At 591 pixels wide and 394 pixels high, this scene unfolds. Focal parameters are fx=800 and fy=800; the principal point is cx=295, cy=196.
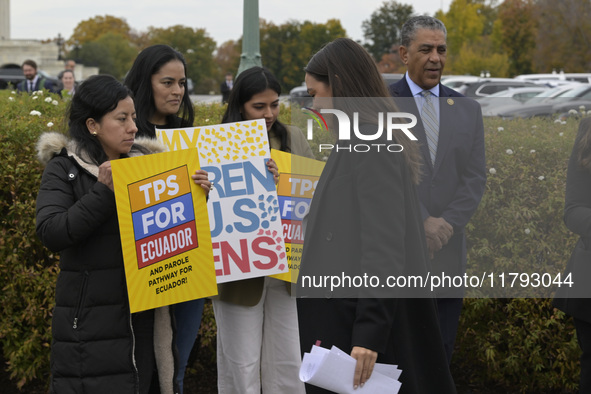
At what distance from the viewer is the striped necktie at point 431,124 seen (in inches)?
164

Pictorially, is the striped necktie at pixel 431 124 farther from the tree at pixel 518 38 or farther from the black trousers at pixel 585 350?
the tree at pixel 518 38

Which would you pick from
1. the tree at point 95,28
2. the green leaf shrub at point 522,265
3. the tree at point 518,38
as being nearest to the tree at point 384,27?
the tree at point 518,38

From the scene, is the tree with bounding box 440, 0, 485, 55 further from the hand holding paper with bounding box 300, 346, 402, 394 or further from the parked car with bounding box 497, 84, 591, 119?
the hand holding paper with bounding box 300, 346, 402, 394

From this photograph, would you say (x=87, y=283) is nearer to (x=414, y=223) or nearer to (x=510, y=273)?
(x=414, y=223)

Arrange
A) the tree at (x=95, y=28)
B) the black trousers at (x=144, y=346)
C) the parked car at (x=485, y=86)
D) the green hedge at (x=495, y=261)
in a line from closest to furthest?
the black trousers at (x=144, y=346)
the green hedge at (x=495, y=261)
the parked car at (x=485, y=86)
the tree at (x=95, y=28)

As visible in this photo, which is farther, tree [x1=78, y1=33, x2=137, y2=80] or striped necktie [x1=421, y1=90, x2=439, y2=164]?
tree [x1=78, y1=33, x2=137, y2=80]

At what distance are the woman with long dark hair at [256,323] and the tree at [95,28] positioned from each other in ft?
324

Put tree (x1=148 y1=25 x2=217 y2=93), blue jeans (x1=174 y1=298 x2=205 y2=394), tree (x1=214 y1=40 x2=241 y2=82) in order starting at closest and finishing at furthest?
blue jeans (x1=174 y1=298 x2=205 y2=394) → tree (x1=148 y1=25 x2=217 y2=93) → tree (x1=214 y1=40 x2=241 y2=82)

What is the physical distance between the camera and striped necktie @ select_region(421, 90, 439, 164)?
4.16 m

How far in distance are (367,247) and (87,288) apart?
1.31 meters

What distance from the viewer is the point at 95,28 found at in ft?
327

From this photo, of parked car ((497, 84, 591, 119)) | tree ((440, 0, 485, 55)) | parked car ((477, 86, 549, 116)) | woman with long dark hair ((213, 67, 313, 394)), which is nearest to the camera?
woman with long dark hair ((213, 67, 313, 394))

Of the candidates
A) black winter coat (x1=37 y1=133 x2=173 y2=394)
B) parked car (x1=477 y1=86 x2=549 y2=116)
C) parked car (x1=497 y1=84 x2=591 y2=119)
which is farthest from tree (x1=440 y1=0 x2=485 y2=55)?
black winter coat (x1=37 y1=133 x2=173 y2=394)

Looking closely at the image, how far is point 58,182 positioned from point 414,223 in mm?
1543
